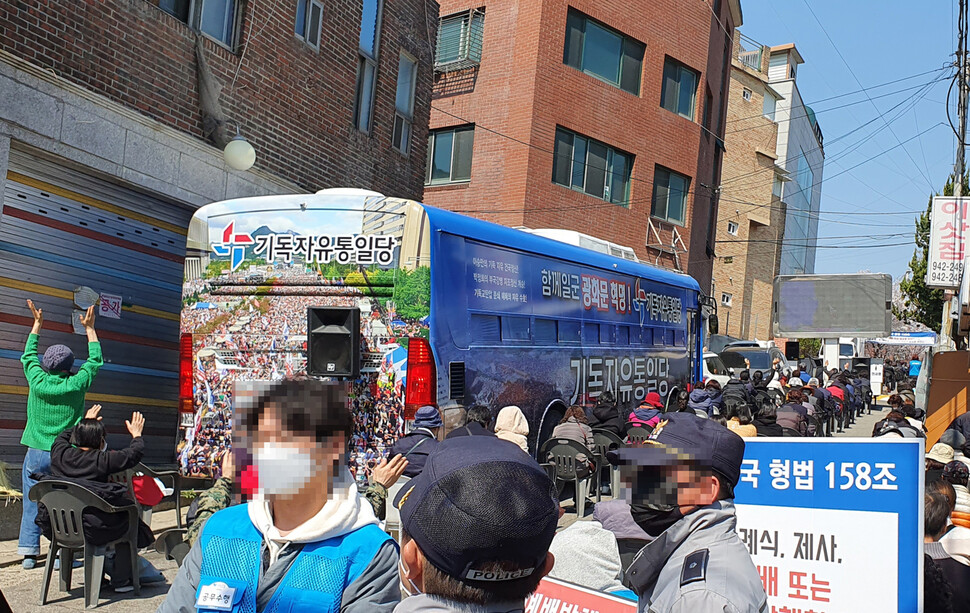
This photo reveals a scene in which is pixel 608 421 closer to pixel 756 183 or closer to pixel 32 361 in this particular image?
pixel 32 361

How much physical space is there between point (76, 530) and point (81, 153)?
4566 millimetres

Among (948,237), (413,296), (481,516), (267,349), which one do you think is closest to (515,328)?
(413,296)

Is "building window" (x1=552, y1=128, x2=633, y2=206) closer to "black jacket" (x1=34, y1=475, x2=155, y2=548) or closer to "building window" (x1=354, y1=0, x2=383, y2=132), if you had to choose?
"building window" (x1=354, y1=0, x2=383, y2=132)

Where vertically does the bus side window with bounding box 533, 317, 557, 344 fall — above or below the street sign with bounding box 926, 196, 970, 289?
below

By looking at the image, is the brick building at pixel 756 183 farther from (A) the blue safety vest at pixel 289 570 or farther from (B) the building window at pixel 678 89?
(A) the blue safety vest at pixel 289 570

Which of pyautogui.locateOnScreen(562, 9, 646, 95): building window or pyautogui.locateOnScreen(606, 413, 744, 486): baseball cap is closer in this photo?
pyautogui.locateOnScreen(606, 413, 744, 486): baseball cap

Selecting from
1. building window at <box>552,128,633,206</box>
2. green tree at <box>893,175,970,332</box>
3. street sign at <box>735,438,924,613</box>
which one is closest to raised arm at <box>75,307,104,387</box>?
street sign at <box>735,438,924,613</box>

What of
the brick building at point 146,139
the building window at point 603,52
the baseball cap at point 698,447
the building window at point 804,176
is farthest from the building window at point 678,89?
the building window at point 804,176

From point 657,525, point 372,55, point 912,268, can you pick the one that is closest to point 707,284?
point 912,268

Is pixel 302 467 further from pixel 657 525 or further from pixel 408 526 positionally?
pixel 657 525

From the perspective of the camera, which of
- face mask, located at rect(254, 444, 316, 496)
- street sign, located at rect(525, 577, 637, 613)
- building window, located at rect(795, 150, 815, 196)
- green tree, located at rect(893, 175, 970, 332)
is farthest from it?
building window, located at rect(795, 150, 815, 196)

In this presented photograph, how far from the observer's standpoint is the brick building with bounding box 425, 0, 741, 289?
23.1 metres

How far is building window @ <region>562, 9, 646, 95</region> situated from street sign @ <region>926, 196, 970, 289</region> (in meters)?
9.39

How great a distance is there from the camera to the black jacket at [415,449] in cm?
616
